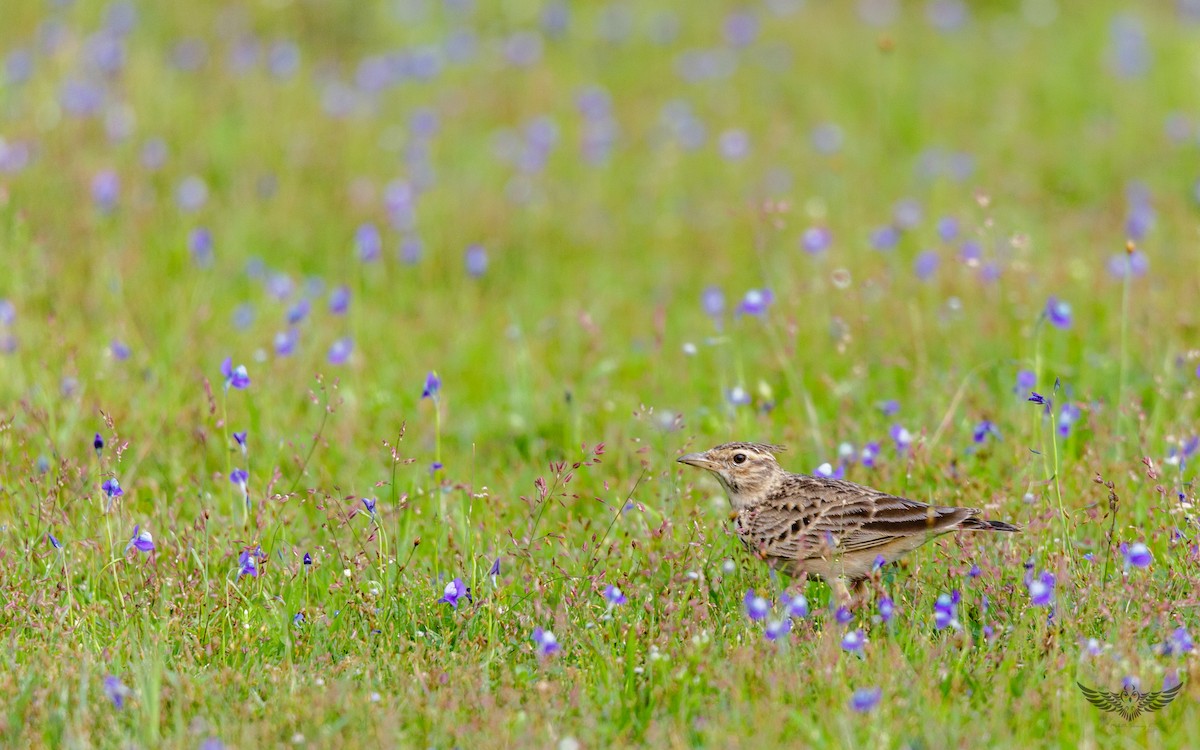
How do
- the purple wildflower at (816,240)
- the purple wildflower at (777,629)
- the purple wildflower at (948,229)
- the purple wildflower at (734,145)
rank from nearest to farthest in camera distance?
the purple wildflower at (777,629) → the purple wildflower at (948,229) → the purple wildflower at (816,240) → the purple wildflower at (734,145)

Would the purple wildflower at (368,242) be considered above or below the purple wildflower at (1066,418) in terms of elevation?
above

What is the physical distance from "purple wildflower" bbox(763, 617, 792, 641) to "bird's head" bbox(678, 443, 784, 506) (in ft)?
2.84

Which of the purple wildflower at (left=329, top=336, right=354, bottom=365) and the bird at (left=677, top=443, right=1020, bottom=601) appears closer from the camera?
the bird at (left=677, top=443, right=1020, bottom=601)

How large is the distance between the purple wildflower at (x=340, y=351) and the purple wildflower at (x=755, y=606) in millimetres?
2761

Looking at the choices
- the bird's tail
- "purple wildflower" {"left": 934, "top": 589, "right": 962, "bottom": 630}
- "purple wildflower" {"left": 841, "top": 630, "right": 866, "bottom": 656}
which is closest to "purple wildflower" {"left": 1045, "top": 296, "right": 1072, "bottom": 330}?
the bird's tail

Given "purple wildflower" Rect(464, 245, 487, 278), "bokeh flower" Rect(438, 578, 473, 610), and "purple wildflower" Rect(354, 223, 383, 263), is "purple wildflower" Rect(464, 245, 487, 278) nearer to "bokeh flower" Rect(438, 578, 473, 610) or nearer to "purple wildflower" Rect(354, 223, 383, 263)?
"purple wildflower" Rect(354, 223, 383, 263)

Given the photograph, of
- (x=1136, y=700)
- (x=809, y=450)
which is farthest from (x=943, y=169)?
(x=1136, y=700)

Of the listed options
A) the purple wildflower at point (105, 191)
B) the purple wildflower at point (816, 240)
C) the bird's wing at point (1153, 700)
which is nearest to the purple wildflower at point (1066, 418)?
the bird's wing at point (1153, 700)

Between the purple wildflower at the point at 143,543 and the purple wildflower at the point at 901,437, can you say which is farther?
the purple wildflower at the point at 901,437

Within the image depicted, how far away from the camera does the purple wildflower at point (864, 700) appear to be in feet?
11.5

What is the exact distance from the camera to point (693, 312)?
787 centimetres

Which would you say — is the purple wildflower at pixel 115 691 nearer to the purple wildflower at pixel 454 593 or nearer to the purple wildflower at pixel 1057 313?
the purple wildflower at pixel 454 593

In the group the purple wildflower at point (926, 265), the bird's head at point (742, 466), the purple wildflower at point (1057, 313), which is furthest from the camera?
the purple wildflower at point (926, 265)

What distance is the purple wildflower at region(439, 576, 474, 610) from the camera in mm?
4273
